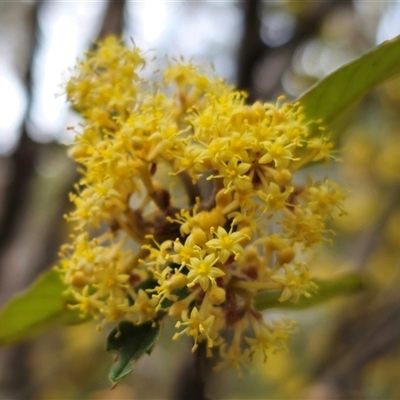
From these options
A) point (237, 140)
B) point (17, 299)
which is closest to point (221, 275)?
point (237, 140)

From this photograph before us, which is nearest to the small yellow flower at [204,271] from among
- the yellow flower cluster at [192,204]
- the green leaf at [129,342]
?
the yellow flower cluster at [192,204]

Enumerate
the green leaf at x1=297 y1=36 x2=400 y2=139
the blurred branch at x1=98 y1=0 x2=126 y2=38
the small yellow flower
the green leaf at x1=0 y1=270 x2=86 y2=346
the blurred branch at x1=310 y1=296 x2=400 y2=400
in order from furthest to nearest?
the blurred branch at x1=310 y1=296 x2=400 y2=400, the blurred branch at x1=98 y1=0 x2=126 y2=38, the green leaf at x1=0 y1=270 x2=86 y2=346, the green leaf at x1=297 y1=36 x2=400 y2=139, the small yellow flower

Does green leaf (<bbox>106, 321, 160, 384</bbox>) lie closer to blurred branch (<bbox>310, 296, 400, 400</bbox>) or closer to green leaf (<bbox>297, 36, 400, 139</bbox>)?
green leaf (<bbox>297, 36, 400, 139</bbox>)

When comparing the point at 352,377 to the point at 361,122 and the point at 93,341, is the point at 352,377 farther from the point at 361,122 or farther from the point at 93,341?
the point at 361,122

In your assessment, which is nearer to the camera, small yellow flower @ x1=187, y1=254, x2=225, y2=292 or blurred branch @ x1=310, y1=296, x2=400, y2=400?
small yellow flower @ x1=187, y1=254, x2=225, y2=292

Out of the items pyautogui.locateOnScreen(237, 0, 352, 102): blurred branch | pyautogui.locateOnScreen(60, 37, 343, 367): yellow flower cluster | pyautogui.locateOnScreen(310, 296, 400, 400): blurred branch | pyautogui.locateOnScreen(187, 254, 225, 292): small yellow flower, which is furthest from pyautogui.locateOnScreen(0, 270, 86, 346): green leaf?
pyautogui.locateOnScreen(310, 296, 400, 400): blurred branch

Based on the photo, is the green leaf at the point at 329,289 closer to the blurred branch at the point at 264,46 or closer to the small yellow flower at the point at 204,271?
the small yellow flower at the point at 204,271

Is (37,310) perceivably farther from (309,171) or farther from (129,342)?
(309,171)
